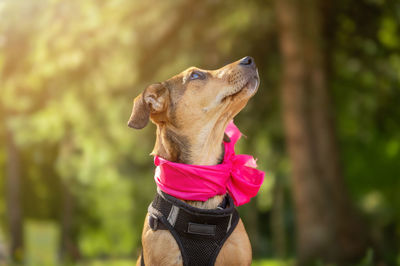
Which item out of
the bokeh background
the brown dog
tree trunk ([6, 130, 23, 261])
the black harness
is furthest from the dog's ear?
tree trunk ([6, 130, 23, 261])

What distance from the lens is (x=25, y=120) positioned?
1563cm

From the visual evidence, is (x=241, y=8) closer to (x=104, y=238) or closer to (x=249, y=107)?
(x=249, y=107)

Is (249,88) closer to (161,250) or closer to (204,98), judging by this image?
(204,98)

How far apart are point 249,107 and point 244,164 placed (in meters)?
9.92

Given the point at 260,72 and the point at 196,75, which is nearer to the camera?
the point at 196,75

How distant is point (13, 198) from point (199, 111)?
19703 mm

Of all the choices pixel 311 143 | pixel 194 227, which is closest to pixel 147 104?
pixel 194 227

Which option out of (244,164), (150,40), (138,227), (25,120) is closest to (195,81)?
(244,164)

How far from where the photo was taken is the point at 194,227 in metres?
4.68

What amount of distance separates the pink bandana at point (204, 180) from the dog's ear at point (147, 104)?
1.31 ft

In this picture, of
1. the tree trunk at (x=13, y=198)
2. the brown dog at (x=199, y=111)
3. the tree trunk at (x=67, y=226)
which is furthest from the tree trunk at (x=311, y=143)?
the tree trunk at (x=67, y=226)

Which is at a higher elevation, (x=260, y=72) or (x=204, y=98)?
(x=204, y=98)

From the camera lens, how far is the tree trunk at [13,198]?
74.5ft

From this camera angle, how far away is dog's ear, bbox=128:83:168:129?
15.4 ft
